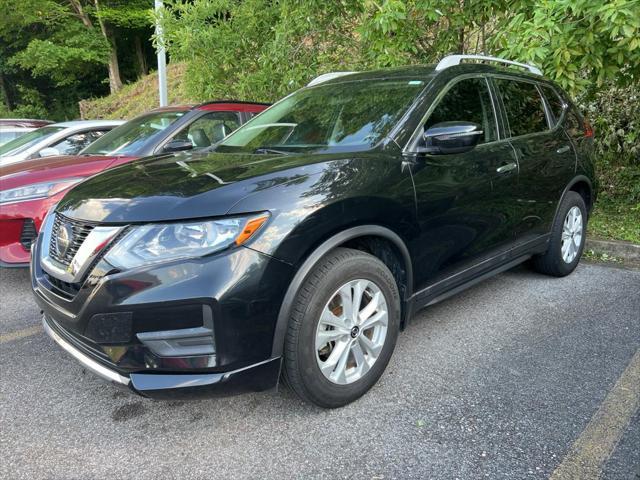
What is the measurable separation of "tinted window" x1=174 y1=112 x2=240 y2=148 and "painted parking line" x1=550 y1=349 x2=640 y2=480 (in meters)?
→ 3.92

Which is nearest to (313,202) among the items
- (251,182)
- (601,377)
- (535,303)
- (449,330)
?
(251,182)

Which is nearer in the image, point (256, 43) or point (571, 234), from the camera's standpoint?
point (571, 234)

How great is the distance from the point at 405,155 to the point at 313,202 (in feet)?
2.37

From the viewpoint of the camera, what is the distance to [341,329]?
7.68ft

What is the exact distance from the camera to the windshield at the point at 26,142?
580 cm

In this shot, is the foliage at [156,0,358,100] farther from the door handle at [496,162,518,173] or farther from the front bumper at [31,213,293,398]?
the front bumper at [31,213,293,398]

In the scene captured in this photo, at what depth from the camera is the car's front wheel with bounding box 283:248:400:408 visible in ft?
7.14

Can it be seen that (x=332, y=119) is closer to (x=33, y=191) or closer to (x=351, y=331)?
(x=351, y=331)

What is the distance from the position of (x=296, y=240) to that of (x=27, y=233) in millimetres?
2853

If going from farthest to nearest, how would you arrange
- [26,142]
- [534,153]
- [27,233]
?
[26,142]
[27,233]
[534,153]

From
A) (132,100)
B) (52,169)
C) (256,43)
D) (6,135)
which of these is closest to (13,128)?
(6,135)

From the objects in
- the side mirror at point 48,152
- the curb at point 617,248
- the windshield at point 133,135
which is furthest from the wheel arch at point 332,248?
the side mirror at point 48,152

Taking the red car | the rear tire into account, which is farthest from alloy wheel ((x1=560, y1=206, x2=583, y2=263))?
the red car

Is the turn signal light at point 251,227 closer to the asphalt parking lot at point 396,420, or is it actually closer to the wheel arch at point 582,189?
the asphalt parking lot at point 396,420
